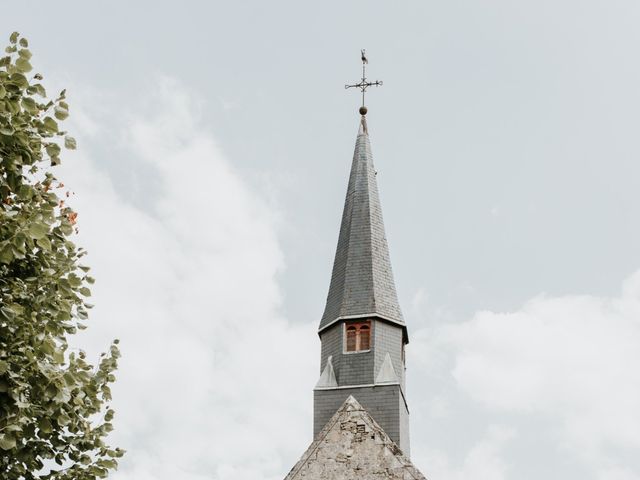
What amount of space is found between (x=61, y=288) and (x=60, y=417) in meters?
1.10

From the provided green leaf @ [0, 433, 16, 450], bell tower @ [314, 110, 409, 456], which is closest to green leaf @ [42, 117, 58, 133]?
green leaf @ [0, 433, 16, 450]

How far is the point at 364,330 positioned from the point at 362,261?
6.94ft

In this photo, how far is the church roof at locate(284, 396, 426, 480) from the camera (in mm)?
16453

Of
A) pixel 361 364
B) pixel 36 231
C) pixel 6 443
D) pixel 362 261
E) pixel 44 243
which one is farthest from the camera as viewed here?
pixel 362 261

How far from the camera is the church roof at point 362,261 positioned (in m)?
Answer: 20.0

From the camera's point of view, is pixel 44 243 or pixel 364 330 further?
pixel 364 330

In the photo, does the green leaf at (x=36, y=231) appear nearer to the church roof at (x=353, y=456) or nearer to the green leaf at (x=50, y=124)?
the green leaf at (x=50, y=124)

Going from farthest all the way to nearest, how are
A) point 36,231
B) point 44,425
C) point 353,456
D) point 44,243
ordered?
point 353,456 → point 44,425 → point 44,243 → point 36,231

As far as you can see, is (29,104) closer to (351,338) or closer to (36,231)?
(36,231)

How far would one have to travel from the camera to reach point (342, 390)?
731 inches

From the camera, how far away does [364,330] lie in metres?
19.7

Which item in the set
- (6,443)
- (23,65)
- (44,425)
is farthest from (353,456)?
(23,65)

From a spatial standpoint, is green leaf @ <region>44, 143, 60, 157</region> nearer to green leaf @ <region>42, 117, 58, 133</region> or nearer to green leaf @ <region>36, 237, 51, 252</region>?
green leaf @ <region>42, 117, 58, 133</region>

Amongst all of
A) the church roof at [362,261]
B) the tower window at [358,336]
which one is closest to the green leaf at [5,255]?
the tower window at [358,336]
